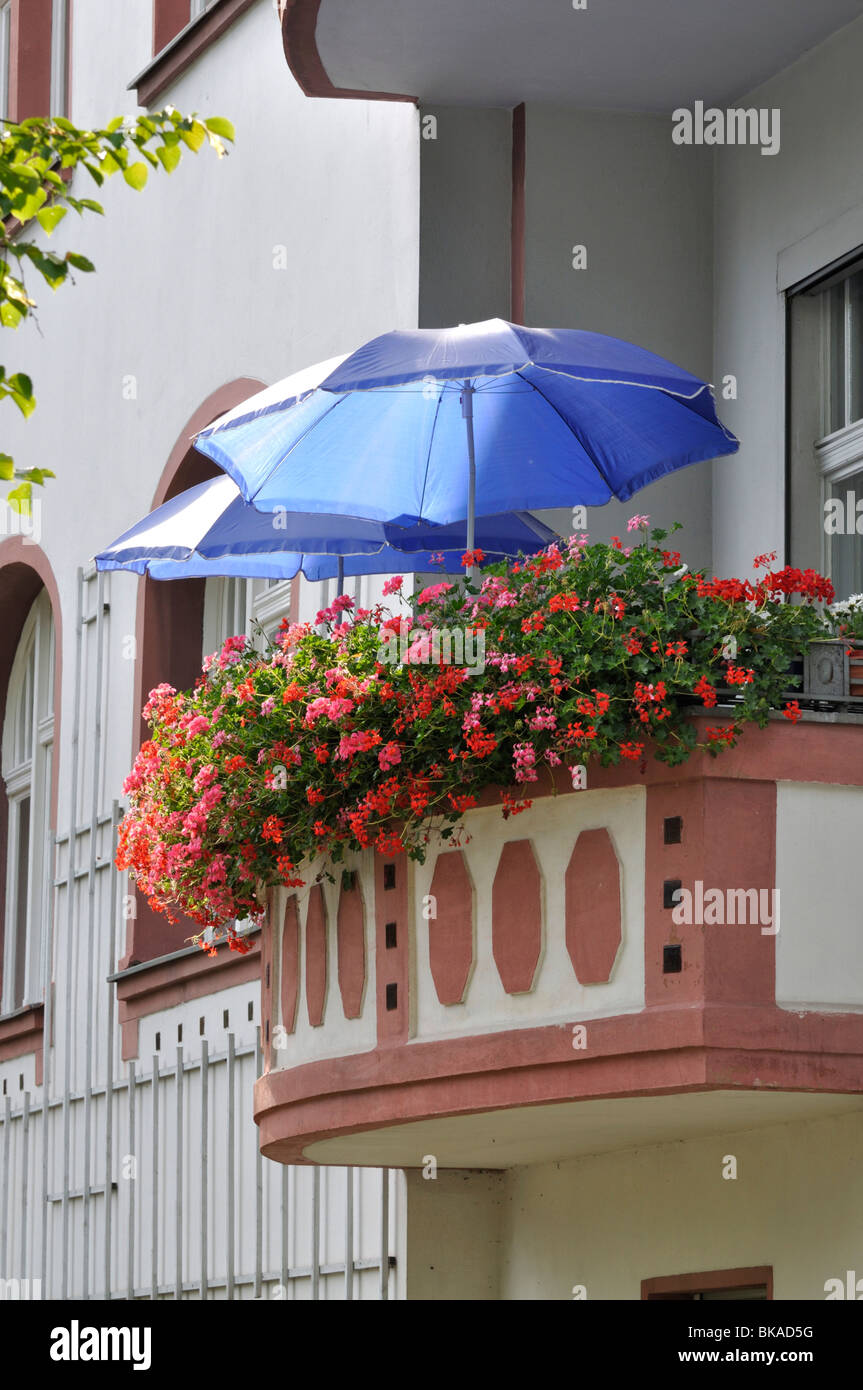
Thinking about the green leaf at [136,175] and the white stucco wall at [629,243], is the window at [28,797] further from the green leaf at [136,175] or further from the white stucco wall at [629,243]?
the green leaf at [136,175]

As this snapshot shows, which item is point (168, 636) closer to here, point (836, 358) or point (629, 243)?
point (629, 243)

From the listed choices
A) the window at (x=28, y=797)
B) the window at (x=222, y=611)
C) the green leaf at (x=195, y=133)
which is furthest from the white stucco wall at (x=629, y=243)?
the window at (x=28, y=797)

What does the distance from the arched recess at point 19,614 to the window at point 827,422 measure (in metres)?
5.94

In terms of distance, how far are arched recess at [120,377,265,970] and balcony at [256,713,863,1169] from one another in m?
4.77

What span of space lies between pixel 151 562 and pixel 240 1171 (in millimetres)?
3344

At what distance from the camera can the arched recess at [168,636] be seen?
1219 cm

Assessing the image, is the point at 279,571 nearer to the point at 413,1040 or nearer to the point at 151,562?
the point at 151,562

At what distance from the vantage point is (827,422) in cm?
913

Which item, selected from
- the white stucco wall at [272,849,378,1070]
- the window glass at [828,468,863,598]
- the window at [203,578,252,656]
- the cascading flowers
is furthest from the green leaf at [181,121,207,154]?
the window at [203,578,252,656]

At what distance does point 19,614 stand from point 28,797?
4.07ft

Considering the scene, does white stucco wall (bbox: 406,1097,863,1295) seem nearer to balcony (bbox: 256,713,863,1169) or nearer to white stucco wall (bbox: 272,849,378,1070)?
balcony (bbox: 256,713,863,1169)

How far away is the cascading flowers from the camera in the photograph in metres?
6.40

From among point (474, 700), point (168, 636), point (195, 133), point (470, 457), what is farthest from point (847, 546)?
point (168, 636)

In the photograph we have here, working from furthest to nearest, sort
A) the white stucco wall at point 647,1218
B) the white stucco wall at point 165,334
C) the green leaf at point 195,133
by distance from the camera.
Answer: the white stucco wall at point 165,334, the white stucco wall at point 647,1218, the green leaf at point 195,133
